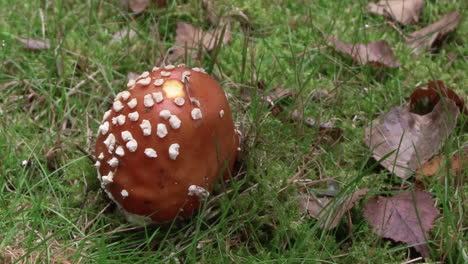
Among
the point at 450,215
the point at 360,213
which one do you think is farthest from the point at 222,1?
the point at 450,215

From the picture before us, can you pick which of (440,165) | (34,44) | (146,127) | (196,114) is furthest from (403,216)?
(34,44)

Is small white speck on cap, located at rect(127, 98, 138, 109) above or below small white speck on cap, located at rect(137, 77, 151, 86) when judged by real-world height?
below

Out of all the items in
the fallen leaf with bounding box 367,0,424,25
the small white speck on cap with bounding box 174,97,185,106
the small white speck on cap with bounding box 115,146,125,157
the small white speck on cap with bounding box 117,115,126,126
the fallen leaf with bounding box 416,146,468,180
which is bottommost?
the fallen leaf with bounding box 416,146,468,180

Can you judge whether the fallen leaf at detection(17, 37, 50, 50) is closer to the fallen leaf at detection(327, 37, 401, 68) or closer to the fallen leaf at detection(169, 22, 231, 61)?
the fallen leaf at detection(169, 22, 231, 61)

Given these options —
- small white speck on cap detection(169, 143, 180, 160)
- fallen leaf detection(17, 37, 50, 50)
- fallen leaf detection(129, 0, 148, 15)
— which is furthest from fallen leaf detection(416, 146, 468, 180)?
fallen leaf detection(17, 37, 50, 50)

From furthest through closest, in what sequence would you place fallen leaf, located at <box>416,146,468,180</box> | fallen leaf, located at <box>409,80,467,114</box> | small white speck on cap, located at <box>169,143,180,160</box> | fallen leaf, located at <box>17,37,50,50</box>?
fallen leaf, located at <box>17,37,50,50</box> → fallen leaf, located at <box>409,80,467,114</box> → fallen leaf, located at <box>416,146,468,180</box> → small white speck on cap, located at <box>169,143,180,160</box>

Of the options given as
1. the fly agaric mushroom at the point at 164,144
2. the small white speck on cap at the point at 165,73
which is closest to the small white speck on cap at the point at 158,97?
the fly agaric mushroom at the point at 164,144

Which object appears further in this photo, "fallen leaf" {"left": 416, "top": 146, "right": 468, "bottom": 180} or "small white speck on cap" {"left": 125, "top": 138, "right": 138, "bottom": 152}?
"fallen leaf" {"left": 416, "top": 146, "right": 468, "bottom": 180}
